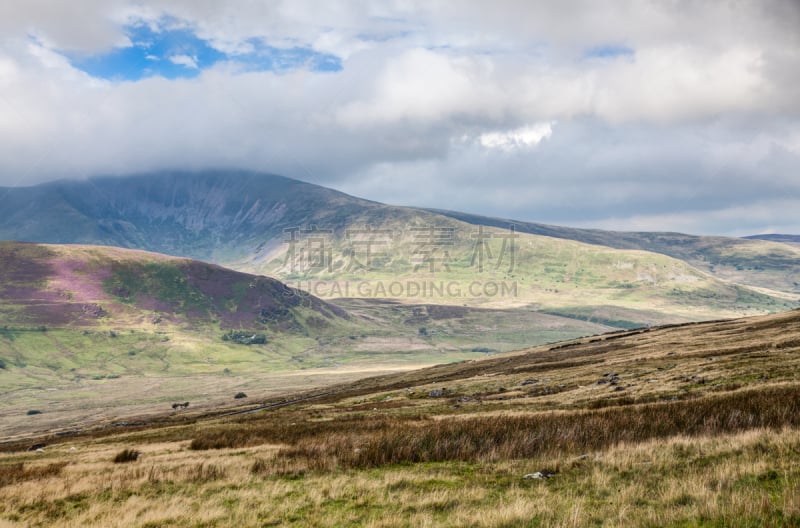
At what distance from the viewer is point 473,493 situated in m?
13.2

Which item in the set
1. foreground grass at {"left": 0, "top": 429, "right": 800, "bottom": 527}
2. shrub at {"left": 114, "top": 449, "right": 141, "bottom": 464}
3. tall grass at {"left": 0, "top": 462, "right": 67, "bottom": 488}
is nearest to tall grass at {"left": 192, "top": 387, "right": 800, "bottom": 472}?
foreground grass at {"left": 0, "top": 429, "right": 800, "bottom": 527}

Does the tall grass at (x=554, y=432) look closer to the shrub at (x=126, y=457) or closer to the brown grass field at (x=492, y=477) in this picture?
the brown grass field at (x=492, y=477)

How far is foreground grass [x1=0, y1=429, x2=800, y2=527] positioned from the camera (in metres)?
10.5

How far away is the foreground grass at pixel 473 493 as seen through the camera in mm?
10516

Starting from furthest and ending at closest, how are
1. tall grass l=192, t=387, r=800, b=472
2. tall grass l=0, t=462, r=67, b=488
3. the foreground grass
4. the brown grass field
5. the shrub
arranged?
1. the shrub
2. tall grass l=0, t=462, r=67, b=488
3. tall grass l=192, t=387, r=800, b=472
4. the brown grass field
5. the foreground grass

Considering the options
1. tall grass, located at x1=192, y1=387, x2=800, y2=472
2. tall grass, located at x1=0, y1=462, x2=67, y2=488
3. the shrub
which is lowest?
the shrub

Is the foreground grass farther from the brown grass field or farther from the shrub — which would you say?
the shrub

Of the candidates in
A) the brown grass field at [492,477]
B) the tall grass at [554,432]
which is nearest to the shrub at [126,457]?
the brown grass field at [492,477]

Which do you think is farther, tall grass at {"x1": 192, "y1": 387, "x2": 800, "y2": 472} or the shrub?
the shrub

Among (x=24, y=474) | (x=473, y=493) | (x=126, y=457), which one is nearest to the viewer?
(x=473, y=493)

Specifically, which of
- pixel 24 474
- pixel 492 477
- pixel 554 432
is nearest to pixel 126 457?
pixel 24 474

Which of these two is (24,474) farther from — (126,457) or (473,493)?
(473,493)

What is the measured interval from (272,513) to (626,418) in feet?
46.5

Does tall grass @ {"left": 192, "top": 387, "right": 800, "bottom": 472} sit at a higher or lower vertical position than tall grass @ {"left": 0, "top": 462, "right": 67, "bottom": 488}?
higher
